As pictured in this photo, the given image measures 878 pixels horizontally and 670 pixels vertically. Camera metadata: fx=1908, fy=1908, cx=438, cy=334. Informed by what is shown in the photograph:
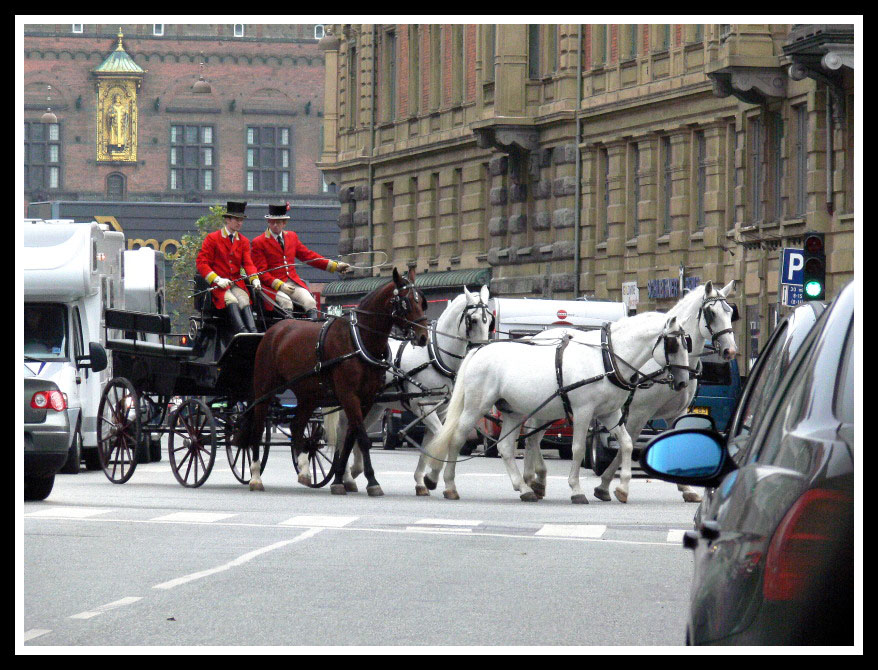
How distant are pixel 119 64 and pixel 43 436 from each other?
3220 inches

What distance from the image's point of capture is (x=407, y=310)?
19.8 meters

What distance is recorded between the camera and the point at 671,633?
8914mm

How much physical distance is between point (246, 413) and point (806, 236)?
6346 millimetres

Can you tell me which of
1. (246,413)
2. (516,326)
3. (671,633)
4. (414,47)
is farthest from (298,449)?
(414,47)

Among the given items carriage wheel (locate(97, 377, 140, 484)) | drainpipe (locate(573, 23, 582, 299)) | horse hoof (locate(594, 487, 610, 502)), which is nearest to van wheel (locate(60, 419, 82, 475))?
carriage wheel (locate(97, 377, 140, 484))

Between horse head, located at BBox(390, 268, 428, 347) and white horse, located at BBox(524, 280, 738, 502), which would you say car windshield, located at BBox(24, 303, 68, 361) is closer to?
horse head, located at BBox(390, 268, 428, 347)

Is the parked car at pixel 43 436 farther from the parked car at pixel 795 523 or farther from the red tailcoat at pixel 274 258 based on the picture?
the parked car at pixel 795 523

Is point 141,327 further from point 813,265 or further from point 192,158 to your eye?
point 192,158

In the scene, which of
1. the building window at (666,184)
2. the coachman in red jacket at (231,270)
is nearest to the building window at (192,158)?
the building window at (666,184)

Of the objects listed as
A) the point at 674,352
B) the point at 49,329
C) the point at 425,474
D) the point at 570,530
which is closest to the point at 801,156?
the point at 425,474

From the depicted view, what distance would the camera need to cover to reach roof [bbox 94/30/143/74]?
9750 cm

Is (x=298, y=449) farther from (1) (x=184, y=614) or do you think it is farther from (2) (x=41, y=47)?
(2) (x=41, y=47)

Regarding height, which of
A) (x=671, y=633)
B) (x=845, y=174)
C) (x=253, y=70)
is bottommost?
(x=671, y=633)

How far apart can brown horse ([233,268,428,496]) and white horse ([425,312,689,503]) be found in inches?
29.8
